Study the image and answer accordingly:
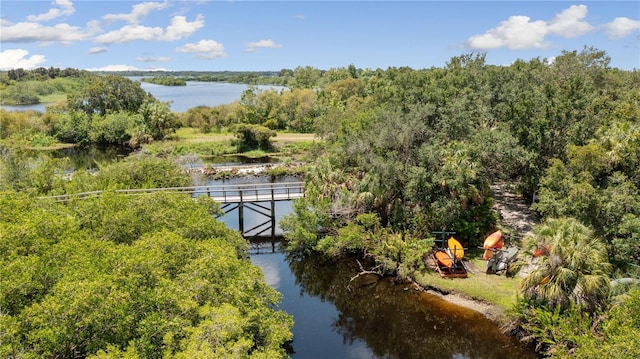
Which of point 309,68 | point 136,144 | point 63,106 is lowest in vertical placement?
point 136,144

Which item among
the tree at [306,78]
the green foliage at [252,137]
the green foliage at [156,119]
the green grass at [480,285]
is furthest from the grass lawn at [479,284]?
the tree at [306,78]

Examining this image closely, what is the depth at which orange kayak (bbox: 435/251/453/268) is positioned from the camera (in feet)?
71.9

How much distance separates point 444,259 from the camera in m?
22.2

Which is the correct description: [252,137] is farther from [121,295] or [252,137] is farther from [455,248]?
[121,295]

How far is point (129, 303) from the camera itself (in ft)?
36.6

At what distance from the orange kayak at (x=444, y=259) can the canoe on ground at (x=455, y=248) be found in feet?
1.24

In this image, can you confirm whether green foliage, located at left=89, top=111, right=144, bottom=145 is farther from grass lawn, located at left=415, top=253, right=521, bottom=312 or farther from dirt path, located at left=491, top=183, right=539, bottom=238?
grass lawn, located at left=415, top=253, right=521, bottom=312

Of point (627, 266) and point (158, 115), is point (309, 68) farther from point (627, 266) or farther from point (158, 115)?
point (627, 266)

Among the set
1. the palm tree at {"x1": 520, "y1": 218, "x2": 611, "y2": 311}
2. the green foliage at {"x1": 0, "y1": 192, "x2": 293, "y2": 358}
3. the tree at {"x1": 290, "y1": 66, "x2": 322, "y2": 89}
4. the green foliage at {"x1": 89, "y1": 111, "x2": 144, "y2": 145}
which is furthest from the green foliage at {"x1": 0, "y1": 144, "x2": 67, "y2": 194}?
the tree at {"x1": 290, "y1": 66, "x2": 322, "y2": 89}

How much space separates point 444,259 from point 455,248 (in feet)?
2.60

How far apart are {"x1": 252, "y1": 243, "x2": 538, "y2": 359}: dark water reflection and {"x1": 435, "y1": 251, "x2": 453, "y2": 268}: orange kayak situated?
2080 mm

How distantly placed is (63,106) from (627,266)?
256ft

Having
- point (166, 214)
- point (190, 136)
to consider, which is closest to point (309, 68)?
point (190, 136)

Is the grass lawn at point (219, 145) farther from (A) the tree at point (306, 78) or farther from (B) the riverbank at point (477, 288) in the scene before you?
(A) the tree at point (306, 78)
